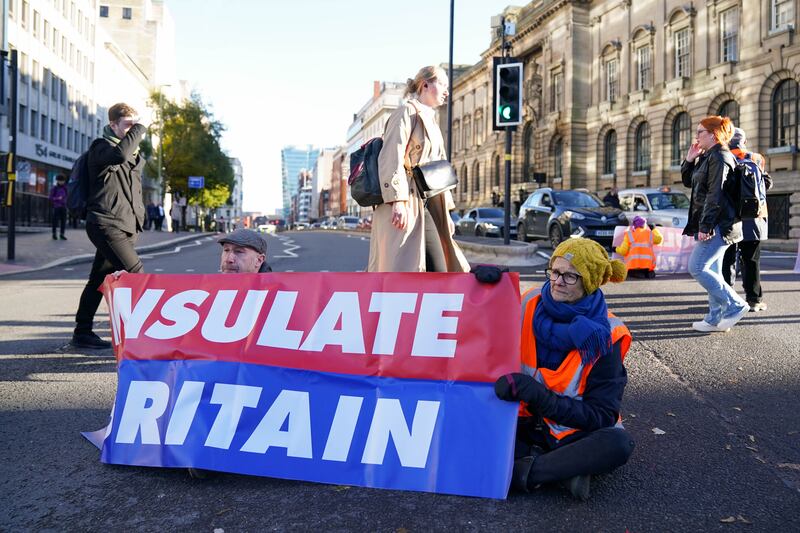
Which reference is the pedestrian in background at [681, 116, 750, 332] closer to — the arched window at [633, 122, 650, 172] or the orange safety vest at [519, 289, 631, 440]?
the orange safety vest at [519, 289, 631, 440]

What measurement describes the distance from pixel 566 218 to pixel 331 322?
44.9 feet

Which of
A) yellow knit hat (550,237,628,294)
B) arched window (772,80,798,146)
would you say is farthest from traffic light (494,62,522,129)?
arched window (772,80,798,146)

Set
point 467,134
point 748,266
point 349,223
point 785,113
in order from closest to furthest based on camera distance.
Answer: point 748,266 → point 785,113 → point 349,223 → point 467,134

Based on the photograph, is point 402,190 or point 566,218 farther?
point 566,218

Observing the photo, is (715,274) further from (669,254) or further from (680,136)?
(680,136)

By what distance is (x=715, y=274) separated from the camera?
6.10 m

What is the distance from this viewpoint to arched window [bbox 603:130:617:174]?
1683 inches

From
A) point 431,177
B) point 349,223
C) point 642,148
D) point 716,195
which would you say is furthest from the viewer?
point 349,223

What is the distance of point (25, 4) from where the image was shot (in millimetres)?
38750

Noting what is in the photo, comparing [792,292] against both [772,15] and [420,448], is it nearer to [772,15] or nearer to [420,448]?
[420,448]

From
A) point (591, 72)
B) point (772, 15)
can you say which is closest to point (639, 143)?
point (591, 72)

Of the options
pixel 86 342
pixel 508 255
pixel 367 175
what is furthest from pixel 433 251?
pixel 508 255

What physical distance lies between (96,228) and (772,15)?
31809 millimetres

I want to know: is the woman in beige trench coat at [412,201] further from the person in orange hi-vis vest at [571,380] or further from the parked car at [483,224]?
the parked car at [483,224]
